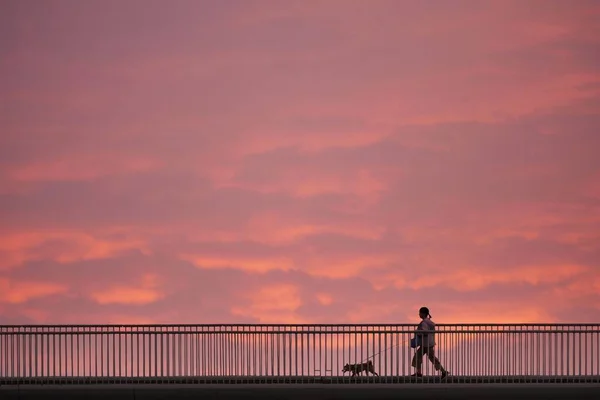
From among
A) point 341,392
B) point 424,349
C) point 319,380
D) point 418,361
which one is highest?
point 424,349

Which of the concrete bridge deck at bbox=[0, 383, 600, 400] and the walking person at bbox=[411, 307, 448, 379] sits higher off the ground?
the walking person at bbox=[411, 307, 448, 379]

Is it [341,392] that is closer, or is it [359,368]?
[341,392]

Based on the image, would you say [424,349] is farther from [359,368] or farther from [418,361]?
[359,368]

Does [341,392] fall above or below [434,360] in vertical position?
below

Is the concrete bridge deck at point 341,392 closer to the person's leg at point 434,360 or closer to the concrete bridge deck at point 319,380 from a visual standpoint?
the concrete bridge deck at point 319,380

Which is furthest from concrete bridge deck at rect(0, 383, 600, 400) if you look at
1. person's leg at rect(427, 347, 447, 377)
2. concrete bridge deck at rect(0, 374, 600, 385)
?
person's leg at rect(427, 347, 447, 377)

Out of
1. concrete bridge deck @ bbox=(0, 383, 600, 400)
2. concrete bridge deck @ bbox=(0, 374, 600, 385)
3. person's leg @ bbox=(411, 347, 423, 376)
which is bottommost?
concrete bridge deck @ bbox=(0, 383, 600, 400)

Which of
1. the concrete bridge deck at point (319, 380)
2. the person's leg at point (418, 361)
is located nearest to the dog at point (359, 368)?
the concrete bridge deck at point (319, 380)

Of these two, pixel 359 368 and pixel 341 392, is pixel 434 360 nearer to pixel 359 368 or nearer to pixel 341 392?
pixel 359 368

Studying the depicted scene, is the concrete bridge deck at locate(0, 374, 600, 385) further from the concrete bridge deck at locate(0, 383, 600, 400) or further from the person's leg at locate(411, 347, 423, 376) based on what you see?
the concrete bridge deck at locate(0, 383, 600, 400)

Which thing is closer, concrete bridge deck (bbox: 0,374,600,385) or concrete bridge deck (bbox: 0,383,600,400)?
concrete bridge deck (bbox: 0,383,600,400)

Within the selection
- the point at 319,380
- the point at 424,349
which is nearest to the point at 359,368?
the point at 319,380

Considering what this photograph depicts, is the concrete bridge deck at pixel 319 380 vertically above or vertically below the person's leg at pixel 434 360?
below

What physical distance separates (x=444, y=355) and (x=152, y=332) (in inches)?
362
